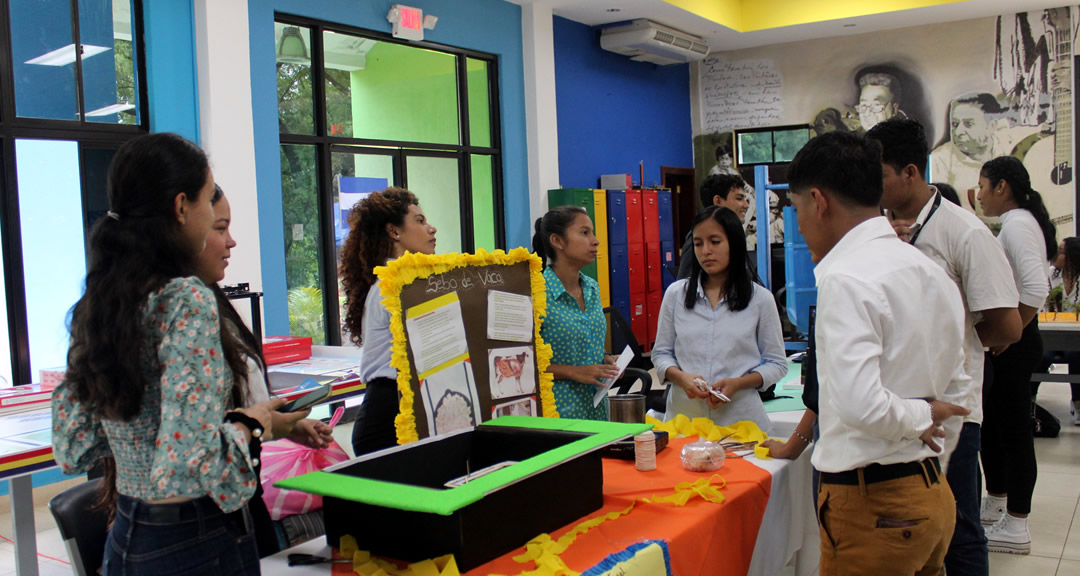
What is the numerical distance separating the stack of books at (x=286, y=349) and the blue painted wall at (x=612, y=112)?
4966 millimetres

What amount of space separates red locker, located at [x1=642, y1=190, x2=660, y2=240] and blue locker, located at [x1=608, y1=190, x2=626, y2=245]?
0.45 metres

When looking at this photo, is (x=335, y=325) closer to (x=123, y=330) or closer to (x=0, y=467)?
(x=0, y=467)

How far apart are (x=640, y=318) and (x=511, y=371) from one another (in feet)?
24.3

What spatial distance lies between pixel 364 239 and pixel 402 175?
482cm

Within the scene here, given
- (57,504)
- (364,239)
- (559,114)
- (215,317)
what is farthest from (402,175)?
(215,317)

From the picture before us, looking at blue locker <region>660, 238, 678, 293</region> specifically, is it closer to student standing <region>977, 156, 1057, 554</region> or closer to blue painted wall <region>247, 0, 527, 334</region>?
blue painted wall <region>247, 0, 527, 334</region>

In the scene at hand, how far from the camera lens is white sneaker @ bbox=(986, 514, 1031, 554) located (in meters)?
3.54

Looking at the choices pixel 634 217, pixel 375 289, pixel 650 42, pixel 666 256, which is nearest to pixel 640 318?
pixel 666 256

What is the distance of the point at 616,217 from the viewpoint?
30.0 feet

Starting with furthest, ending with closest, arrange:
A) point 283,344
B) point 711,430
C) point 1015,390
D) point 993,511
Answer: point 283,344 → point 993,511 → point 1015,390 → point 711,430

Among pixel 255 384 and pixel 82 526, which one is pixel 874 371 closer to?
pixel 255 384

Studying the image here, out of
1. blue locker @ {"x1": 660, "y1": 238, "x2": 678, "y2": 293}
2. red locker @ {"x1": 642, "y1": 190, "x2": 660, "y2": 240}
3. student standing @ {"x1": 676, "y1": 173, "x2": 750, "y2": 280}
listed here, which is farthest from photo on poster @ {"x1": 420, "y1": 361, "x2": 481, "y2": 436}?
blue locker @ {"x1": 660, "y1": 238, "x2": 678, "y2": 293}

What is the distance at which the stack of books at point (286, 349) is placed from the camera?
430cm

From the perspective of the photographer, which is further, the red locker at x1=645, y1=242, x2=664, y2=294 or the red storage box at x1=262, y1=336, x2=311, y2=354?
the red locker at x1=645, y1=242, x2=664, y2=294
